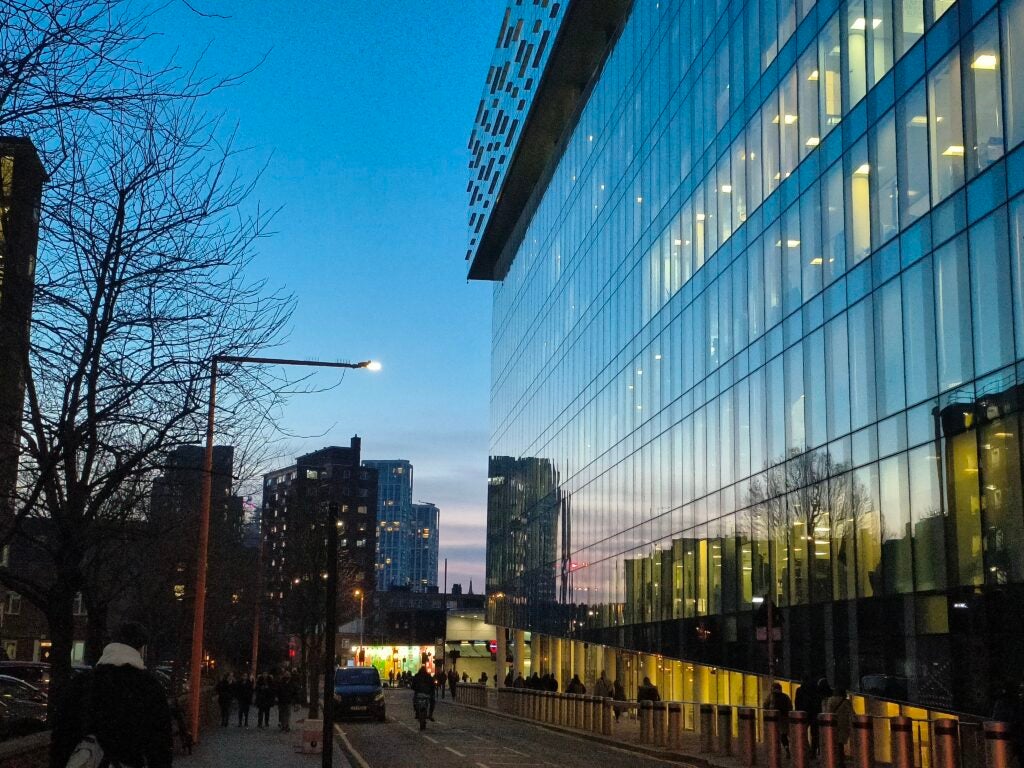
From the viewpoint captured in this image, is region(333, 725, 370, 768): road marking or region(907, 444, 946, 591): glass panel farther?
region(907, 444, 946, 591): glass panel

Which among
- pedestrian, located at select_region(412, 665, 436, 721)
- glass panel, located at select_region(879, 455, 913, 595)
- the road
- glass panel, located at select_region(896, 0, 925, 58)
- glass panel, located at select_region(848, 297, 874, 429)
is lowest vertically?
the road

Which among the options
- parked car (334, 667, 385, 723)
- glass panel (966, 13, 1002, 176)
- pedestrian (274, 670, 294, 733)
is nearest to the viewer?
glass panel (966, 13, 1002, 176)

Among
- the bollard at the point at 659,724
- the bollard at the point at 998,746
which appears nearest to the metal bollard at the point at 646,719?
the bollard at the point at 659,724

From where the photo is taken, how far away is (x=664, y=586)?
43.2 metres

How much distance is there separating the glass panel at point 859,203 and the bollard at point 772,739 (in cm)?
1098

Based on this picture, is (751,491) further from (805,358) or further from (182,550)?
(182,550)

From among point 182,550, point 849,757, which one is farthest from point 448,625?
point 849,757

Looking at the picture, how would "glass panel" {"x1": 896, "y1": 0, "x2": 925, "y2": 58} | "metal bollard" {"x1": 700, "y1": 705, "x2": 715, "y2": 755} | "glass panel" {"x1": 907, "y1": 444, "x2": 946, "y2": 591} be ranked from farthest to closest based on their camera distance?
"metal bollard" {"x1": 700, "y1": 705, "x2": 715, "y2": 755}, "glass panel" {"x1": 896, "y1": 0, "x2": 925, "y2": 58}, "glass panel" {"x1": 907, "y1": 444, "x2": 946, "y2": 591}

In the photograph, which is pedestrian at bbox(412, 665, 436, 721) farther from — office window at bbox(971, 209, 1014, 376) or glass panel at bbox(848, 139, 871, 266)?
office window at bbox(971, 209, 1014, 376)

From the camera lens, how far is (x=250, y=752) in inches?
986

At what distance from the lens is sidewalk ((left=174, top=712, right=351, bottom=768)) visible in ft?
70.6

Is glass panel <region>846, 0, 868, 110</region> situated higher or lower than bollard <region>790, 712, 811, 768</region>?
higher

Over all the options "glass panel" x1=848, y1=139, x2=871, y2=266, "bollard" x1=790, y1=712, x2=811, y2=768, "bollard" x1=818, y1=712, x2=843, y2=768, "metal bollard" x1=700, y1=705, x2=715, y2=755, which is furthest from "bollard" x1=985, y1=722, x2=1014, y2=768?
"glass panel" x1=848, y1=139, x2=871, y2=266

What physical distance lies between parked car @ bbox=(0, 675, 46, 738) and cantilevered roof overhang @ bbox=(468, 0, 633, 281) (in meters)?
36.1
